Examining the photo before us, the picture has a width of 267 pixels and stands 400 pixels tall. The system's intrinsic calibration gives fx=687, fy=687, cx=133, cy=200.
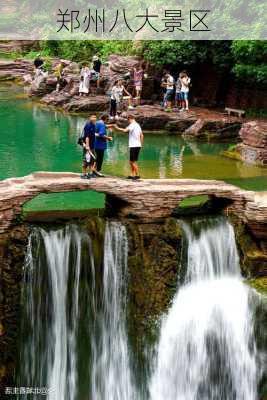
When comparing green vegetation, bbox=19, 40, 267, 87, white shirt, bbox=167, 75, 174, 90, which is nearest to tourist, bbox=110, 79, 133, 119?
white shirt, bbox=167, 75, 174, 90

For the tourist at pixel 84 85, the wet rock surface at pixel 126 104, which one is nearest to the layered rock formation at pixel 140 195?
the wet rock surface at pixel 126 104

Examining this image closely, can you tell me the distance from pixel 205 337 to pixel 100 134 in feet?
14.5

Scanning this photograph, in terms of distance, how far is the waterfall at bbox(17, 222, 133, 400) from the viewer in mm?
12508

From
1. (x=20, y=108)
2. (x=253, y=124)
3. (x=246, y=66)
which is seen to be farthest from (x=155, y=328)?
(x=20, y=108)

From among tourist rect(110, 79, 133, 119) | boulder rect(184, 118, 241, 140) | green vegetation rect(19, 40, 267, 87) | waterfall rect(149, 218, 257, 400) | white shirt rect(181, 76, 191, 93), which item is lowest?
waterfall rect(149, 218, 257, 400)

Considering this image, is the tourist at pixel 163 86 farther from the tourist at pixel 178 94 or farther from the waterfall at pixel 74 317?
the waterfall at pixel 74 317

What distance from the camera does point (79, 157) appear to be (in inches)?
834

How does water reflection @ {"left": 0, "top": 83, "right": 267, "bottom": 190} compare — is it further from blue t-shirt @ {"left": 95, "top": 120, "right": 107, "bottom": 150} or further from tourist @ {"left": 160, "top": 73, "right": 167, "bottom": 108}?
blue t-shirt @ {"left": 95, "top": 120, "right": 107, "bottom": 150}

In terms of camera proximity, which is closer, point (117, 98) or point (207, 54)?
point (117, 98)

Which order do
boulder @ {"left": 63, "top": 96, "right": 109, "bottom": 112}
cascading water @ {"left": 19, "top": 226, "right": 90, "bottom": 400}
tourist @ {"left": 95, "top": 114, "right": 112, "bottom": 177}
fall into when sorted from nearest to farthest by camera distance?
cascading water @ {"left": 19, "top": 226, "right": 90, "bottom": 400}, tourist @ {"left": 95, "top": 114, "right": 112, "bottom": 177}, boulder @ {"left": 63, "top": 96, "right": 109, "bottom": 112}

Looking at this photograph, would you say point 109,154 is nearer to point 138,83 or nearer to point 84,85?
point 138,83

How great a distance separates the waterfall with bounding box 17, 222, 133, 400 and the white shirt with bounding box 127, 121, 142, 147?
1.75 metres

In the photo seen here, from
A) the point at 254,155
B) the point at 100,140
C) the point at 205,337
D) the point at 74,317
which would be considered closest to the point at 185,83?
the point at 254,155

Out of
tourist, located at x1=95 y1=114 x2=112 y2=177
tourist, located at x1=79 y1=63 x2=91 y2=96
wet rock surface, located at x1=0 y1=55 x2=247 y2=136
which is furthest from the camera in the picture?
tourist, located at x1=79 y1=63 x2=91 y2=96
